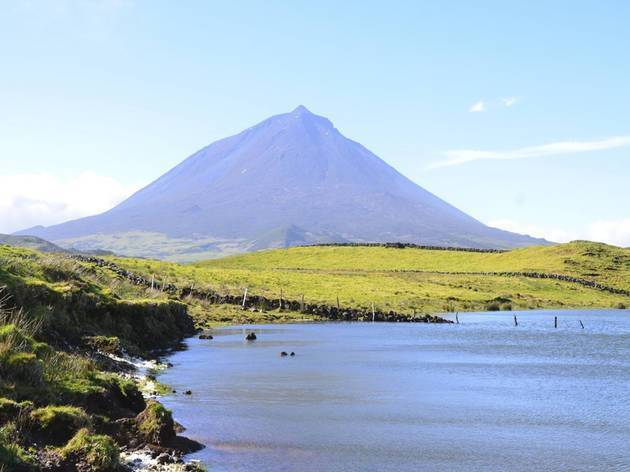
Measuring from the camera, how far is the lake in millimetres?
24828

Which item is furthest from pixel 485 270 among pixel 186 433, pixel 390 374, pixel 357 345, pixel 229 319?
pixel 186 433

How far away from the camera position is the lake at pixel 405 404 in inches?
977

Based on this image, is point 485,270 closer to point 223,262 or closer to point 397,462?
point 223,262

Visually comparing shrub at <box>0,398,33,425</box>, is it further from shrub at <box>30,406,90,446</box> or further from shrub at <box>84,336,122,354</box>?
shrub at <box>84,336,122,354</box>

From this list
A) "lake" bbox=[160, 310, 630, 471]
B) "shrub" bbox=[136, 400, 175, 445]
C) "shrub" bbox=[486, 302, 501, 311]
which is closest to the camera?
"shrub" bbox=[136, 400, 175, 445]

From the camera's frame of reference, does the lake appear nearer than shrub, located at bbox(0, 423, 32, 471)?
No

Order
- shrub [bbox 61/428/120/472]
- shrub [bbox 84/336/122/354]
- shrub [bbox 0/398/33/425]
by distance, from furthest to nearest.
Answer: shrub [bbox 84/336/122/354]
shrub [bbox 0/398/33/425]
shrub [bbox 61/428/120/472]

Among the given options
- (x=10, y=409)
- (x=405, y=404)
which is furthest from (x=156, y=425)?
(x=405, y=404)

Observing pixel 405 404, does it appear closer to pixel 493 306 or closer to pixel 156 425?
pixel 156 425

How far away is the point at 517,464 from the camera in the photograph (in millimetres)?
23797

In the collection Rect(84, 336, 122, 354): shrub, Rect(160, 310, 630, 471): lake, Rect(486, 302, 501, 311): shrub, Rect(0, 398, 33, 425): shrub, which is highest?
Rect(486, 302, 501, 311): shrub

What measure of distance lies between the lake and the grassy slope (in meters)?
43.8

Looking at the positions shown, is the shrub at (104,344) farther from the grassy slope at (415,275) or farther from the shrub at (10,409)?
the grassy slope at (415,275)

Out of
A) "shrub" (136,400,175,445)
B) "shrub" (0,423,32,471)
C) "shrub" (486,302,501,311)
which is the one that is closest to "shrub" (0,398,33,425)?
"shrub" (0,423,32,471)
